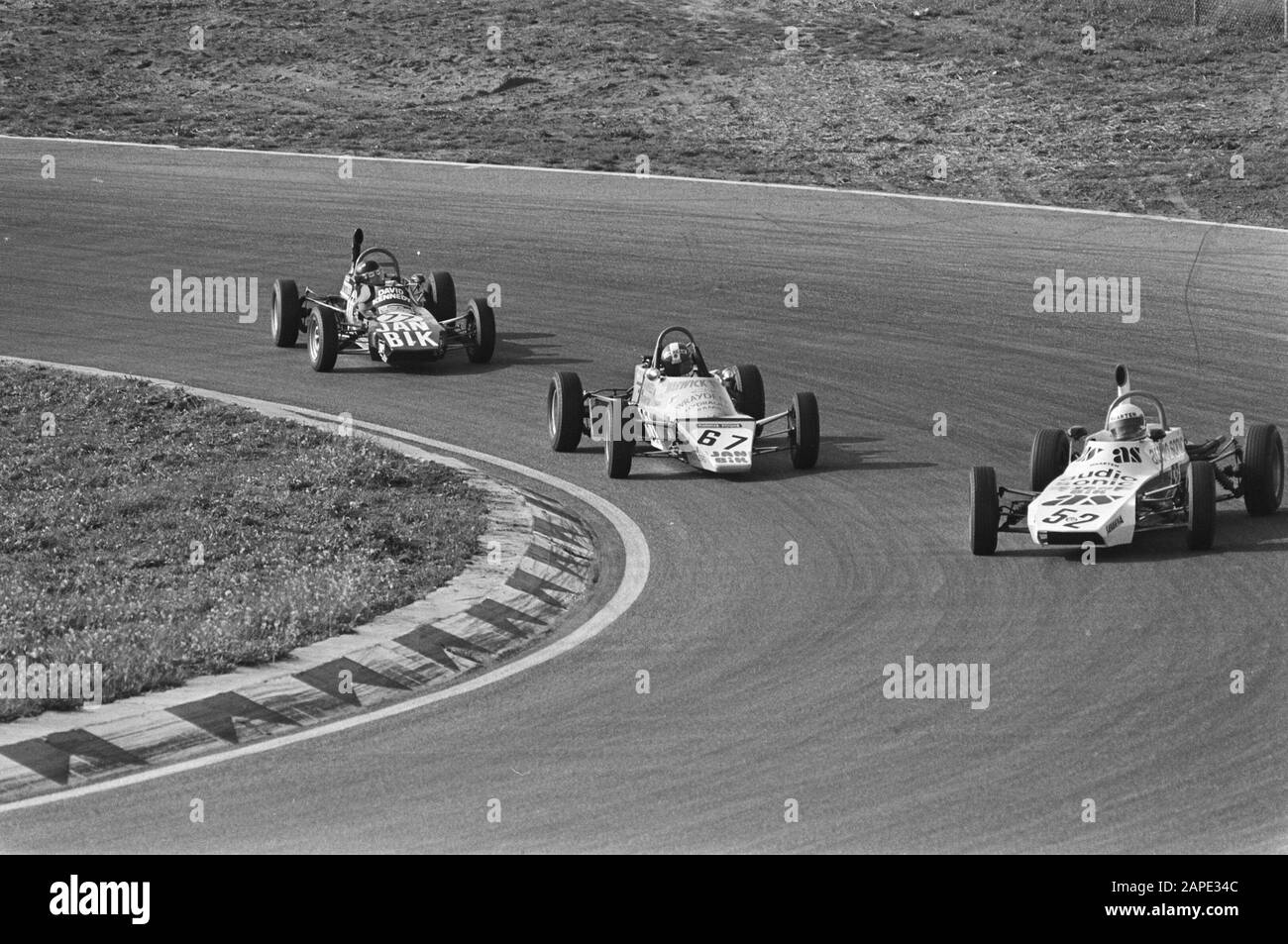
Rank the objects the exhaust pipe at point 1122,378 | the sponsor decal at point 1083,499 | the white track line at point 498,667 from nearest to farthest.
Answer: the white track line at point 498,667 < the sponsor decal at point 1083,499 < the exhaust pipe at point 1122,378

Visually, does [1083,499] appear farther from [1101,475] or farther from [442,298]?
[442,298]

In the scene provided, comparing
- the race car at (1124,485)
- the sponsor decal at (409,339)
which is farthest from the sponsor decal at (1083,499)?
the sponsor decal at (409,339)

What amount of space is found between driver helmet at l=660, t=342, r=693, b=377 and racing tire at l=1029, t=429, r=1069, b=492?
12.4ft

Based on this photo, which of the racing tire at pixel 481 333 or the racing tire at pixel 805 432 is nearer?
the racing tire at pixel 805 432

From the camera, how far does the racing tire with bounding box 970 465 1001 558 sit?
14922 millimetres

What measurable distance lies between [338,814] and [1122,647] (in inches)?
220

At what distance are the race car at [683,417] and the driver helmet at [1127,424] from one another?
9.75 feet

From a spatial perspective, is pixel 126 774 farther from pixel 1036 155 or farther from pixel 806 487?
pixel 1036 155

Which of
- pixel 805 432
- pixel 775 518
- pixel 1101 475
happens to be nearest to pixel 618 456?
pixel 805 432

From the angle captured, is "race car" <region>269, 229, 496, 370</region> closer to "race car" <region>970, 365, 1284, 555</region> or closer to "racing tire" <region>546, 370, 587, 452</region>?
"racing tire" <region>546, 370, 587, 452</region>

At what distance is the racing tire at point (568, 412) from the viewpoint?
18406 millimetres

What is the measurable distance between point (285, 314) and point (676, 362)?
254 inches

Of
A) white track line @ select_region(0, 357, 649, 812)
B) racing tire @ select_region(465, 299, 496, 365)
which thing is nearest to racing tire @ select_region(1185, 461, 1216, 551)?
white track line @ select_region(0, 357, 649, 812)

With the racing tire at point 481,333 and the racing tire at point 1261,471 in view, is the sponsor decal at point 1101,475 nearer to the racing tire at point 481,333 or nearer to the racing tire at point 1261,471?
the racing tire at point 1261,471
